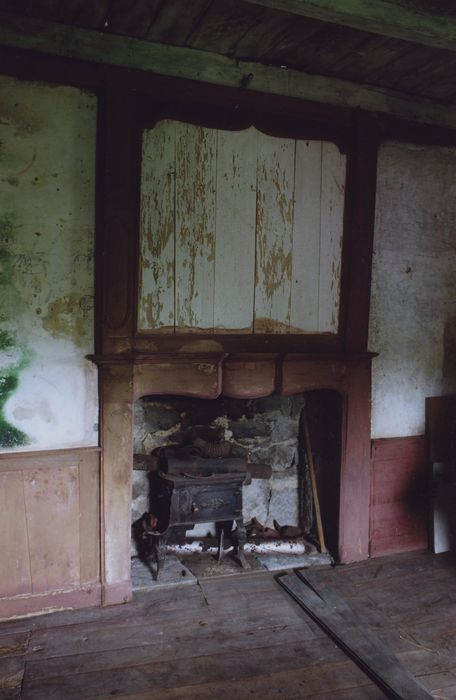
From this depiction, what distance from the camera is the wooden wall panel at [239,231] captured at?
319cm

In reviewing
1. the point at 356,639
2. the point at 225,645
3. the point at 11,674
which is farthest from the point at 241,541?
the point at 11,674

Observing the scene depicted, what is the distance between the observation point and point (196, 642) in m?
2.82

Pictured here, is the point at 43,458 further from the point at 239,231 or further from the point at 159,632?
the point at 239,231

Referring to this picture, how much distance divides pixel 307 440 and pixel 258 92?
2.40 m

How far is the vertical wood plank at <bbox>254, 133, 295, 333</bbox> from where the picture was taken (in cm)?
339

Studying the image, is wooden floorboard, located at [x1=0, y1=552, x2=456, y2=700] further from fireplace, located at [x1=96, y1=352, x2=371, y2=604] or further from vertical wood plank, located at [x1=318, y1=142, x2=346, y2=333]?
vertical wood plank, located at [x1=318, y1=142, x2=346, y2=333]

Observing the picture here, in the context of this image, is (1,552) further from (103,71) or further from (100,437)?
(103,71)

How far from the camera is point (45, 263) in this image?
297 centimetres

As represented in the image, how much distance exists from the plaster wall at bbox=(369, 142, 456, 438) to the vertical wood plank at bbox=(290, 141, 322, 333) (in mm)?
472

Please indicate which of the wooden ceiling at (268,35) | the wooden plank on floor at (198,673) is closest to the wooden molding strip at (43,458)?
the wooden plank on floor at (198,673)

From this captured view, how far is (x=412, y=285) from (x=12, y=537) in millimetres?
3064

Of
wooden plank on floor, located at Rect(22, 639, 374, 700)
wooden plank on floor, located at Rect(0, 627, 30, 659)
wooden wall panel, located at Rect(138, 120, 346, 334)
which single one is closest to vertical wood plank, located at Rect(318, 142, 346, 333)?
wooden wall panel, located at Rect(138, 120, 346, 334)

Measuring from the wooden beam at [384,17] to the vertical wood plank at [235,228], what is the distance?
0.98 m

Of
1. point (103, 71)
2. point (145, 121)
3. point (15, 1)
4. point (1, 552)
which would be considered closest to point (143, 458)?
point (1, 552)
